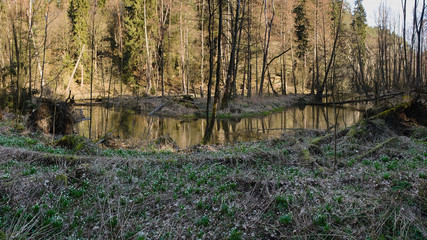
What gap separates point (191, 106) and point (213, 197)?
60.6 ft

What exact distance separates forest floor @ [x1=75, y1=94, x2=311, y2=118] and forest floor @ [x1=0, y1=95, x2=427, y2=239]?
14128mm

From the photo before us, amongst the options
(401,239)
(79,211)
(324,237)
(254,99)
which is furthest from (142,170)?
(254,99)

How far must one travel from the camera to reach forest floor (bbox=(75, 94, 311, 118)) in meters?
21.7

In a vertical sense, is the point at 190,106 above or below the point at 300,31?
below

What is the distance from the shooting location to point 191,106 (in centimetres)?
2309

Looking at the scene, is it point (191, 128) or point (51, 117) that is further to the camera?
point (191, 128)

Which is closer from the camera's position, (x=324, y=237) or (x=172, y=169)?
(x=324, y=237)

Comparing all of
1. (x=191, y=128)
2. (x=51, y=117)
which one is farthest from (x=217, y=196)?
(x=191, y=128)

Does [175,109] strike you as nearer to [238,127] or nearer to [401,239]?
[238,127]

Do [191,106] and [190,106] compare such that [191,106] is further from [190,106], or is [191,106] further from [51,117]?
[51,117]

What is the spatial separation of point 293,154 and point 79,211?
201 inches

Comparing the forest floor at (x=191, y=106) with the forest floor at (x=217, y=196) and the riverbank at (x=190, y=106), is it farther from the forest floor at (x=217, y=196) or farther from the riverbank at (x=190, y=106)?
the forest floor at (x=217, y=196)

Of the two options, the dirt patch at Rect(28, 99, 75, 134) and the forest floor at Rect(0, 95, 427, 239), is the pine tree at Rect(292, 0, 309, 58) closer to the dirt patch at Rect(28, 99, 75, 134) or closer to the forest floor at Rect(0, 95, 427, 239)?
the dirt patch at Rect(28, 99, 75, 134)

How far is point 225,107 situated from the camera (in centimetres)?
2141
